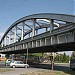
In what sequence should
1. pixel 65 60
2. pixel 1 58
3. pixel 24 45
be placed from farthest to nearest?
pixel 65 60, pixel 1 58, pixel 24 45

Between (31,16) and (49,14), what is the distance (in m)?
16.9

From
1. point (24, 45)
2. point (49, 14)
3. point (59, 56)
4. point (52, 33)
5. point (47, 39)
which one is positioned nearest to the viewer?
point (52, 33)

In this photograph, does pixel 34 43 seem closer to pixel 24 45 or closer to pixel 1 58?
pixel 24 45

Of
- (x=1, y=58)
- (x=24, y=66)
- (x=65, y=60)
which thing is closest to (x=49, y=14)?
(x=24, y=66)

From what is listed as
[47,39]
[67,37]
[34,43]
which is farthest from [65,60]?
[67,37]

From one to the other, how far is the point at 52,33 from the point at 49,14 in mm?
7871

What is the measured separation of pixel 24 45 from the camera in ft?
210

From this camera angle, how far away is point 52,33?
1636 inches

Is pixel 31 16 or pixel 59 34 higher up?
pixel 31 16

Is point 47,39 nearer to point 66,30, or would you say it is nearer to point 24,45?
point 66,30

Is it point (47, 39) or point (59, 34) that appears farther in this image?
point (47, 39)

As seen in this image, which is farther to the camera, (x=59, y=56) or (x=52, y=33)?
(x=59, y=56)

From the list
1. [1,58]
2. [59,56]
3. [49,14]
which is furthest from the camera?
[59,56]

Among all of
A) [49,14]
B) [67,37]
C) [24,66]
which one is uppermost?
[49,14]
